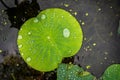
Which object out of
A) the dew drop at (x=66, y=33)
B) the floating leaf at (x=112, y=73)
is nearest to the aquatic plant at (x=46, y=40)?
the dew drop at (x=66, y=33)

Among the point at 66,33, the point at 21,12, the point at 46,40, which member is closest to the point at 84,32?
the point at 66,33

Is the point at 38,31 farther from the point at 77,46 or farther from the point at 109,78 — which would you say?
the point at 109,78

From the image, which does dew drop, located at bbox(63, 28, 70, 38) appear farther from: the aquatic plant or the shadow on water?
the shadow on water

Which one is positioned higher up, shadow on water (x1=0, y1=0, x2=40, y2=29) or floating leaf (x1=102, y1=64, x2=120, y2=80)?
shadow on water (x1=0, y1=0, x2=40, y2=29)

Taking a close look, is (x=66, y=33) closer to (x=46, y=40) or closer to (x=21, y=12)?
(x=46, y=40)

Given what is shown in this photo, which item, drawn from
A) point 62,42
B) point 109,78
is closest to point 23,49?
point 62,42

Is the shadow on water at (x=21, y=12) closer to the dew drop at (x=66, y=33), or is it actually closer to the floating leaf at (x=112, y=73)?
the dew drop at (x=66, y=33)

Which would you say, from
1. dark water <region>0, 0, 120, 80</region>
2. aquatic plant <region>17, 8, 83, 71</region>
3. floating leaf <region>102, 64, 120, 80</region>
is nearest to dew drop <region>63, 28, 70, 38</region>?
aquatic plant <region>17, 8, 83, 71</region>
